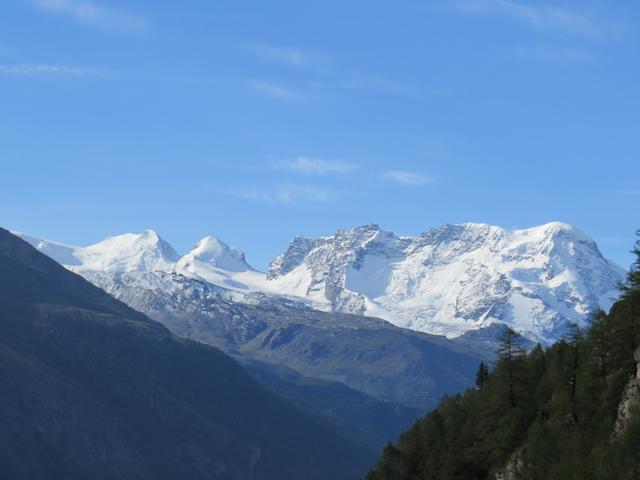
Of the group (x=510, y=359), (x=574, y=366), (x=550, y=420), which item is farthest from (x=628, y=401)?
(x=510, y=359)

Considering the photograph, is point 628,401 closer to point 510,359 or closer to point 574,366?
point 574,366

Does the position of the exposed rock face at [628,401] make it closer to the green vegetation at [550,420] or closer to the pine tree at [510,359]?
the green vegetation at [550,420]

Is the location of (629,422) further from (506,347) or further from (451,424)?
(451,424)

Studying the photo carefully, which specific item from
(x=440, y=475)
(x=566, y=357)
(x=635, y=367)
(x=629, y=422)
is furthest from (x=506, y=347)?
(x=629, y=422)

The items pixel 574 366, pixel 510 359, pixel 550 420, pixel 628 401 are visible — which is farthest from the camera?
pixel 510 359

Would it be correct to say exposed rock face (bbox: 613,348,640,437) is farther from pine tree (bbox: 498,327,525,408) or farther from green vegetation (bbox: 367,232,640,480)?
pine tree (bbox: 498,327,525,408)

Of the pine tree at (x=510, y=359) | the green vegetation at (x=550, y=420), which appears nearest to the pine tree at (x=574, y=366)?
the green vegetation at (x=550, y=420)

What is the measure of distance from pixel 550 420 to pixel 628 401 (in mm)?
20267

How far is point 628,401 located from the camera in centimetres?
12288

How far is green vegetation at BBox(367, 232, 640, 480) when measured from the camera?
12681 centimetres

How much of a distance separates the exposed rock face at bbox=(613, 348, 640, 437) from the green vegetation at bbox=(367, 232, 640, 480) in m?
0.46

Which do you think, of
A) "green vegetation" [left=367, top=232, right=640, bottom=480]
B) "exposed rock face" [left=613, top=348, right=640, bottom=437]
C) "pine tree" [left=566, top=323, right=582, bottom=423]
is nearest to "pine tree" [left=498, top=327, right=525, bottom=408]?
"green vegetation" [left=367, top=232, right=640, bottom=480]

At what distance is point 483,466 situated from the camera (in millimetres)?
159375

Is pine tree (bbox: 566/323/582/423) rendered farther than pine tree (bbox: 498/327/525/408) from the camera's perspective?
No
